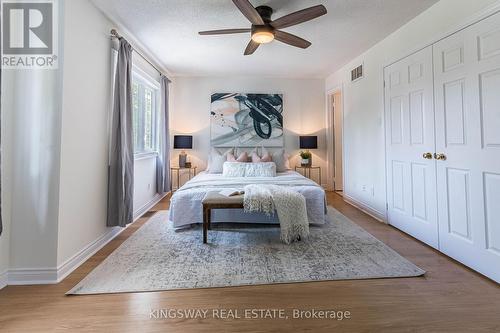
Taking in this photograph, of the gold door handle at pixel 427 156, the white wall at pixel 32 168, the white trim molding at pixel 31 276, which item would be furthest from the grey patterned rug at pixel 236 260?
the gold door handle at pixel 427 156

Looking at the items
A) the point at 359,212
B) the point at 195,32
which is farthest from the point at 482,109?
the point at 195,32

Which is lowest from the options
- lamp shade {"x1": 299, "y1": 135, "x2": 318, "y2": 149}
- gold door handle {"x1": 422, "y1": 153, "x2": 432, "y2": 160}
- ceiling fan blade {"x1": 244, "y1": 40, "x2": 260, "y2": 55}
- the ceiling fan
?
gold door handle {"x1": 422, "y1": 153, "x2": 432, "y2": 160}

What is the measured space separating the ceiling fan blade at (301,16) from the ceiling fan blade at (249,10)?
0.18 metres

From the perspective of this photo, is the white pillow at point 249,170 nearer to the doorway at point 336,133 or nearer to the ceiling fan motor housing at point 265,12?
the doorway at point 336,133

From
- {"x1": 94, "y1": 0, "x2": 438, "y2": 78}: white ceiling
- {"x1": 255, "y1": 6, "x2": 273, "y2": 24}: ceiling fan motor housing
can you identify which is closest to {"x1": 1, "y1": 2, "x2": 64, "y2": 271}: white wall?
{"x1": 94, "y1": 0, "x2": 438, "y2": 78}: white ceiling

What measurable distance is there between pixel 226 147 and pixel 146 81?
202cm

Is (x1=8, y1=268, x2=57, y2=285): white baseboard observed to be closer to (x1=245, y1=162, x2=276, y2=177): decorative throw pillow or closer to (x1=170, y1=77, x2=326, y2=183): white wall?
(x1=245, y1=162, x2=276, y2=177): decorative throw pillow

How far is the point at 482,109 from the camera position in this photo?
6.78 ft

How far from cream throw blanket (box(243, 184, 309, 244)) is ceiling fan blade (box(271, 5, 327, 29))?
1.81 m

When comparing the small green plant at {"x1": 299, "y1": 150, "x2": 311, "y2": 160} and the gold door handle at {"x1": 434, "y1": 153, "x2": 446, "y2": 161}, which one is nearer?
the gold door handle at {"x1": 434, "y1": 153, "x2": 446, "y2": 161}

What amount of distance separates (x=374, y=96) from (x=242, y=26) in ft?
7.17

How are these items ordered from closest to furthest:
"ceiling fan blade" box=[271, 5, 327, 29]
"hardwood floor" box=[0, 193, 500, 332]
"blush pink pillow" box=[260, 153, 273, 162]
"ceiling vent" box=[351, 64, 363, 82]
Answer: "hardwood floor" box=[0, 193, 500, 332], "ceiling fan blade" box=[271, 5, 327, 29], "ceiling vent" box=[351, 64, 363, 82], "blush pink pillow" box=[260, 153, 273, 162]

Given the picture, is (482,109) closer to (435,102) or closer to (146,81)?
(435,102)

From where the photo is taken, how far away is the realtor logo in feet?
6.37
